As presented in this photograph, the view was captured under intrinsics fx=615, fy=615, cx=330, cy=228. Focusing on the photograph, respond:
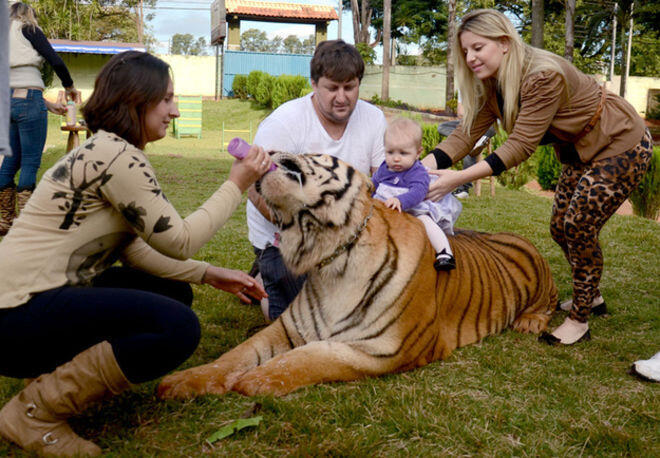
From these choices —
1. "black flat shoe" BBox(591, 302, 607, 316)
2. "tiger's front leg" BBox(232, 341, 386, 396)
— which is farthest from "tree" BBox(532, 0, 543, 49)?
"tiger's front leg" BBox(232, 341, 386, 396)

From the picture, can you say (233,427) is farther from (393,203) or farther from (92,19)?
(92,19)

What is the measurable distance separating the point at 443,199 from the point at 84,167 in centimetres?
226

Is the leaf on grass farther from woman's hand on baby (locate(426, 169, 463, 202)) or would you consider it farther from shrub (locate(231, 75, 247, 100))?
shrub (locate(231, 75, 247, 100))

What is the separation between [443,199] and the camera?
3.83 meters

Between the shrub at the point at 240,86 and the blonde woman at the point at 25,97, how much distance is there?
85.9 ft

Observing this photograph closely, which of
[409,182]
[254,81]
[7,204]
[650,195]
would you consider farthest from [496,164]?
[254,81]

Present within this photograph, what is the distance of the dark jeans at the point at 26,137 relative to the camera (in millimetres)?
5711

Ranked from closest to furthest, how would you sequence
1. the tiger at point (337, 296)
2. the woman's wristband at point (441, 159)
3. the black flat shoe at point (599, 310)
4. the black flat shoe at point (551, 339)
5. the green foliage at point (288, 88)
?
the tiger at point (337, 296) → the black flat shoe at point (551, 339) → the woman's wristband at point (441, 159) → the black flat shoe at point (599, 310) → the green foliage at point (288, 88)

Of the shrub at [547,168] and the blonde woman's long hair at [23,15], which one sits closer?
the blonde woman's long hair at [23,15]

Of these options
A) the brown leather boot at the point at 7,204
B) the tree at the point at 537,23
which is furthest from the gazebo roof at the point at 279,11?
the brown leather boot at the point at 7,204

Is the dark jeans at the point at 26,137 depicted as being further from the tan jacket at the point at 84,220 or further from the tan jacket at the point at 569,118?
the tan jacket at the point at 569,118

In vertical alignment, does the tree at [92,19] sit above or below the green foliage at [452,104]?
above

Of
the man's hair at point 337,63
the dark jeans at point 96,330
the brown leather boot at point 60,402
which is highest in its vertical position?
the man's hair at point 337,63

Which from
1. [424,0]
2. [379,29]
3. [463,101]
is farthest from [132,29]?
[463,101]
